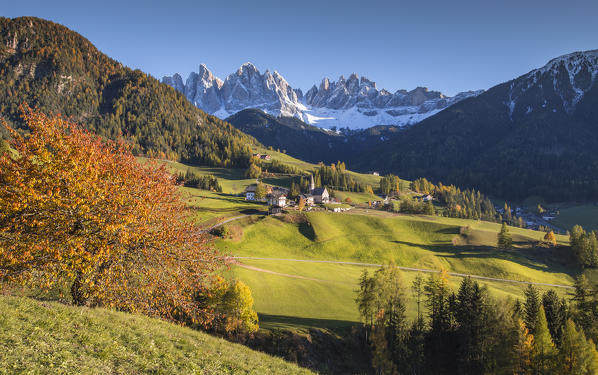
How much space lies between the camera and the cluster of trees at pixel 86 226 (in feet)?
51.8

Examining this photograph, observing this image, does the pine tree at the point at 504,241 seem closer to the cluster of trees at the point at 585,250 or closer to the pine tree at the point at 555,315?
the cluster of trees at the point at 585,250

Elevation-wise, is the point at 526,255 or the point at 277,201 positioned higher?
the point at 277,201

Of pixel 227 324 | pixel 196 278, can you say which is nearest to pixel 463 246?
pixel 227 324

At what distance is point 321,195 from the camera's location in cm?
16938

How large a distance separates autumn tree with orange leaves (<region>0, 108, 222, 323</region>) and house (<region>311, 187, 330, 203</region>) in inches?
5845

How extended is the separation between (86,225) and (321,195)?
15441 cm

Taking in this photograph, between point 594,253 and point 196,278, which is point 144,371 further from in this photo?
point 594,253

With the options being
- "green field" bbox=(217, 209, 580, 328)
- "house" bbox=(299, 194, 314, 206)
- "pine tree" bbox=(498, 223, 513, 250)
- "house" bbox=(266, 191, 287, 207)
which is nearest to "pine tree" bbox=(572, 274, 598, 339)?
"green field" bbox=(217, 209, 580, 328)

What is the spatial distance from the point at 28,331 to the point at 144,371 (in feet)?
16.6

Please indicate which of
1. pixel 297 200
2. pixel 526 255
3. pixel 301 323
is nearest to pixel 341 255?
pixel 301 323

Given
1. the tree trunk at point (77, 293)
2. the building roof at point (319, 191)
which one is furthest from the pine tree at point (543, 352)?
the building roof at point (319, 191)

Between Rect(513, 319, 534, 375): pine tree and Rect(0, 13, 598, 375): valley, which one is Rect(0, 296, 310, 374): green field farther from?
Rect(513, 319, 534, 375): pine tree

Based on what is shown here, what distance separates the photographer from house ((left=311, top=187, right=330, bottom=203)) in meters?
168

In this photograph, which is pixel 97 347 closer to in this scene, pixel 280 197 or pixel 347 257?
pixel 347 257
